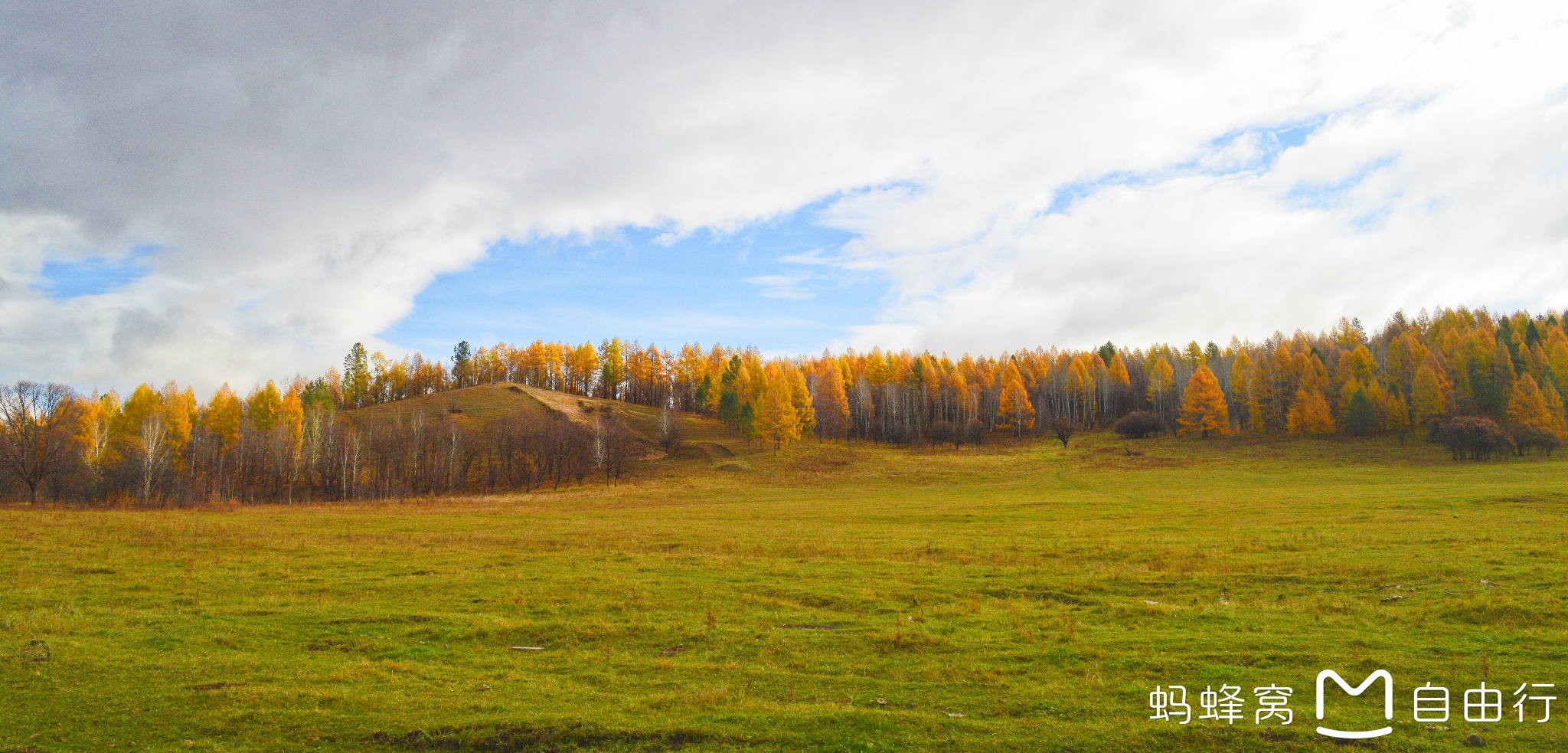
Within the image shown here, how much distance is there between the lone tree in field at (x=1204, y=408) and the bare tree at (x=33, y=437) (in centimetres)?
14076

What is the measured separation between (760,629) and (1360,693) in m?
11.3

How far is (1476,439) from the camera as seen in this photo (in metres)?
79.4

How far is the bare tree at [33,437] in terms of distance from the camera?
70.4 m

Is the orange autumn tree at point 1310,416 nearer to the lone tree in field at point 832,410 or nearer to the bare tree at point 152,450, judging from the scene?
the lone tree in field at point 832,410

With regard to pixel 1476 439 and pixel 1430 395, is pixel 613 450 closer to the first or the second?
pixel 1476 439

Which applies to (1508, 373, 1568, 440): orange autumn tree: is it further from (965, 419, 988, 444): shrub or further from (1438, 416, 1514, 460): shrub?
(965, 419, 988, 444): shrub

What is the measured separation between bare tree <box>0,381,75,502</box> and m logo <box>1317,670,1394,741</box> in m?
93.1

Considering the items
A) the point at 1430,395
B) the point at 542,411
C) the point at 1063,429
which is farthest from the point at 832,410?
the point at 1430,395

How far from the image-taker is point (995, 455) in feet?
336

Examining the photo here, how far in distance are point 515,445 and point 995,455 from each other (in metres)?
67.1

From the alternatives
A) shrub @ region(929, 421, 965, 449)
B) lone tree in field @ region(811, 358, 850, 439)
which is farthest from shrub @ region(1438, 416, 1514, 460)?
lone tree in field @ region(811, 358, 850, 439)

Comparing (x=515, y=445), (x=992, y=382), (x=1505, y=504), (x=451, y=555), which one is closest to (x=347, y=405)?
(x=515, y=445)

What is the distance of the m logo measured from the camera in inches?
402

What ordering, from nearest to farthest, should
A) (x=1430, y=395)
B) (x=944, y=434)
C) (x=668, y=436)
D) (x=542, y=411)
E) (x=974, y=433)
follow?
(x=1430, y=395) → (x=668, y=436) → (x=974, y=433) → (x=944, y=434) → (x=542, y=411)
